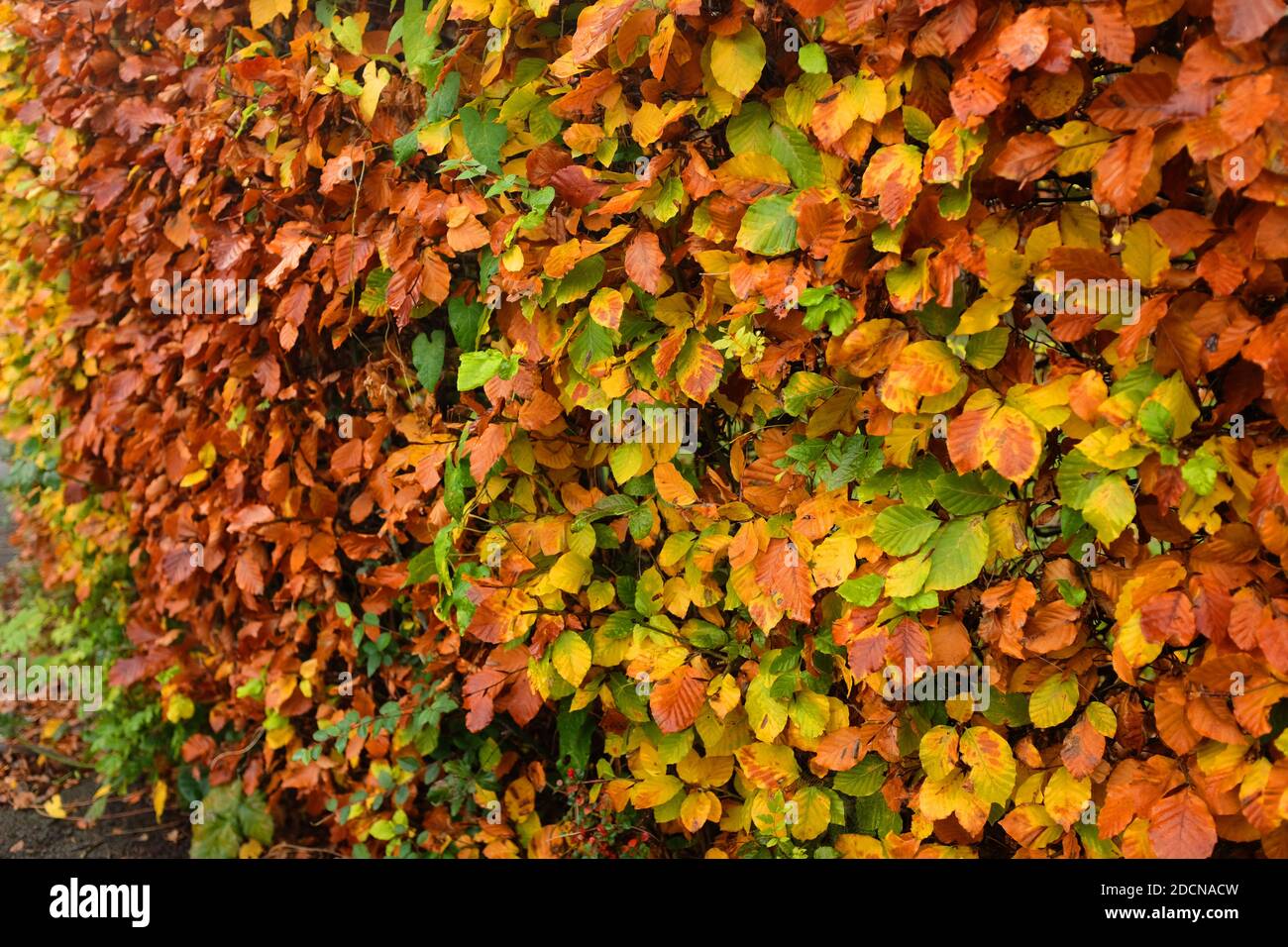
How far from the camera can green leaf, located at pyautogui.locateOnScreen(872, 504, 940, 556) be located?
1.81 m

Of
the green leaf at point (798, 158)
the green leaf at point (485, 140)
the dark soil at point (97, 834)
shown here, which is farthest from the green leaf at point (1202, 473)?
the dark soil at point (97, 834)

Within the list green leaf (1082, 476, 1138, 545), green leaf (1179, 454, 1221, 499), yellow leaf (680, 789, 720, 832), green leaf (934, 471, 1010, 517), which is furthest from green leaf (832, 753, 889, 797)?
green leaf (1179, 454, 1221, 499)

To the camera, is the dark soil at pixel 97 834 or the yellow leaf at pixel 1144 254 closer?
the yellow leaf at pixel 1144 254

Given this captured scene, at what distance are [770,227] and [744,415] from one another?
1.47 ft

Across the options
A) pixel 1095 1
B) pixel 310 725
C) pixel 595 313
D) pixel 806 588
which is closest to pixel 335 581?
pixel 310 725

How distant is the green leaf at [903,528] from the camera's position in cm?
181

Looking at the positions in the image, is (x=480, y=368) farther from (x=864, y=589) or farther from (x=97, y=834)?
(x=97, y=834)

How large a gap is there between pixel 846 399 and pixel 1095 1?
29.0 inches

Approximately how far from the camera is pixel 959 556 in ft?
5.79

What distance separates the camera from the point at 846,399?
1962 mm

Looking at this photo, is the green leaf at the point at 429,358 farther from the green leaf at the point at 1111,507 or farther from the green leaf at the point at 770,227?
the green leaf at the point at 1111,507

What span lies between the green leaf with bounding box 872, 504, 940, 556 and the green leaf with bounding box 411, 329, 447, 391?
48.3 inches

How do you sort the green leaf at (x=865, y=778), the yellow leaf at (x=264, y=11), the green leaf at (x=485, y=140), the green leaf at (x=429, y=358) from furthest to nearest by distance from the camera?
the yellow leaf at (x=264, y=11) < the green leaf at (x=429, y=358) < the green leaf at (x=485, y=140) < the green leaf at (x=865, y=778)

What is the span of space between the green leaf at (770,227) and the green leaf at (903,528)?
491 mm
